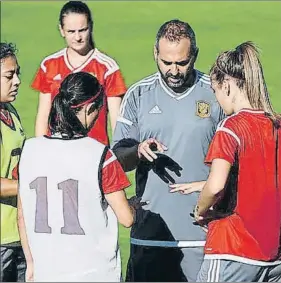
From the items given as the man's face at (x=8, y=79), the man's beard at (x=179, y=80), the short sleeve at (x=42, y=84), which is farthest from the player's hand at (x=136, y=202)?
the short sleeve at (x=42, y=84)

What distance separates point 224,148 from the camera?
14.5ft

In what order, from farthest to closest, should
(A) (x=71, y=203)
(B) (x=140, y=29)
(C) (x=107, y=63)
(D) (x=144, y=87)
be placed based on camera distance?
(B) (x=140, y=29), (C) (x=107, y=63), (D) (x=144, y=87), (A) (x=71, y=203)

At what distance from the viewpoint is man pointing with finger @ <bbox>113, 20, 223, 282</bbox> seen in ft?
17.1

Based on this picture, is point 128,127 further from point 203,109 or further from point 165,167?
point 203,109

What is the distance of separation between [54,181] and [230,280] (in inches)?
38.5

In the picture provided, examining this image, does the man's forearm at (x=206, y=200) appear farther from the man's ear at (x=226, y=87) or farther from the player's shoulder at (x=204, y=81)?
the player's shoulder at (x=204, y=81)

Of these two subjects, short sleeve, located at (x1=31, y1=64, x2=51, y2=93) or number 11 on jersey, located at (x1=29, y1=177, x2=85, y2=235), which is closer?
number 11 on jersey, located at (x1=29, y1=177, x2=85, y2=235)

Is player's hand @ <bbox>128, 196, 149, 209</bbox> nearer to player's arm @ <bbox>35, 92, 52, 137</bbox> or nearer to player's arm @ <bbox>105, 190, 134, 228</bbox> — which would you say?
player's arm @ <bbox>105, 190, 134, 228</bbox>

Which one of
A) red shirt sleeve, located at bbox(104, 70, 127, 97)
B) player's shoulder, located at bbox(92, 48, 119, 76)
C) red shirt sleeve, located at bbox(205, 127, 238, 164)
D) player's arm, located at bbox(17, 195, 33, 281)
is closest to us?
red shirt sleeve, located at bbox(205, 127, 238, 164)

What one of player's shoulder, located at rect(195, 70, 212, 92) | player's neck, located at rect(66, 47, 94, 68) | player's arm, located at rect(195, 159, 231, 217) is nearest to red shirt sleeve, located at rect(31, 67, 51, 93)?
player's neck, located at rect(66, 47, 94, 68)

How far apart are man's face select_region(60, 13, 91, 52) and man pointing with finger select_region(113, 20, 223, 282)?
1221 mm

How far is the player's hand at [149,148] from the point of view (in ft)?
16.3

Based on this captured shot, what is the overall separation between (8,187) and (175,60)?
1.13 m

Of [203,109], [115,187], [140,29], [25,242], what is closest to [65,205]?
[115,187]
